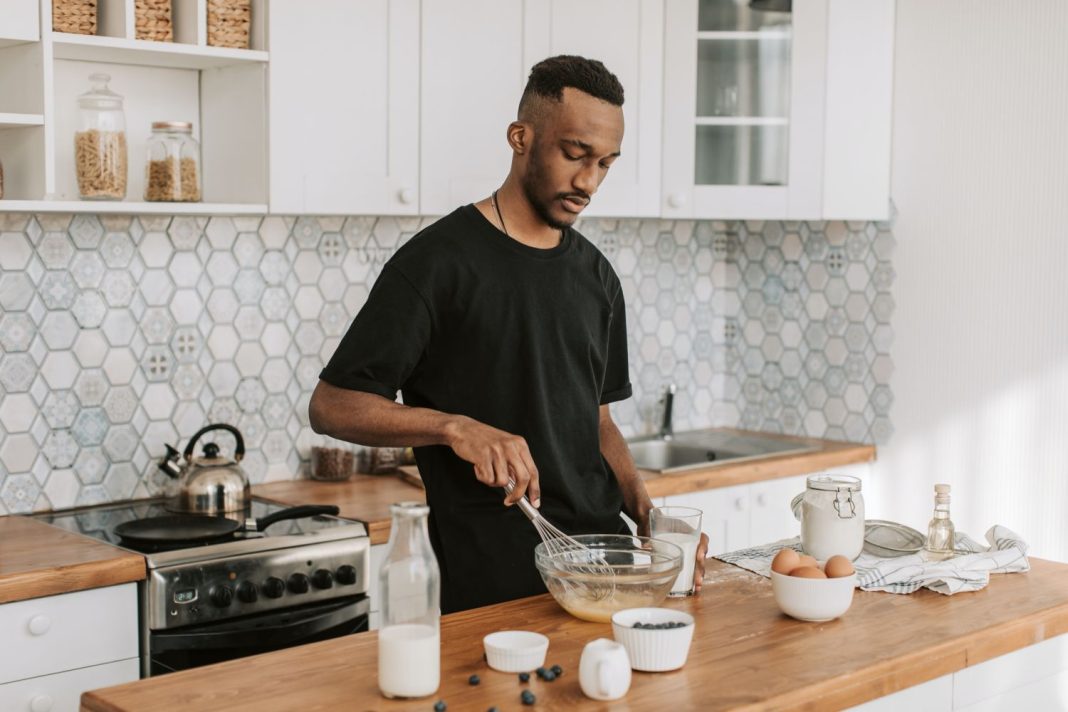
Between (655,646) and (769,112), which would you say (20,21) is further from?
Result: (769,112)

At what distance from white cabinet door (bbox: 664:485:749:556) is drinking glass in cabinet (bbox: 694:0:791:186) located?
37.3 inches

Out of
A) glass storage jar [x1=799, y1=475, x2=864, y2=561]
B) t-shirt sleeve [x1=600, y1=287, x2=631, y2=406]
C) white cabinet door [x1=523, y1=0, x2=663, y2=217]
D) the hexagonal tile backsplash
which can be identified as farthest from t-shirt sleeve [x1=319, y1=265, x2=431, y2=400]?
white cabinet door [x1=523, y1=0, x2=663, y2=217]

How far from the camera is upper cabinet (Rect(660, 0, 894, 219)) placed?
3.92 metres

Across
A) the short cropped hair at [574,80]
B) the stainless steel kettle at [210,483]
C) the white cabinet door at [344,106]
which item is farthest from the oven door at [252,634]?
the short cropped hair at [574,80]

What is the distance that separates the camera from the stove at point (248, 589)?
2.75 m

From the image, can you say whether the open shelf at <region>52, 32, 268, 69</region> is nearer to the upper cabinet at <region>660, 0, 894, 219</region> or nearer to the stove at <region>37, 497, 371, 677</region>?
the stove at <region>37, 497, 371, 677</region>

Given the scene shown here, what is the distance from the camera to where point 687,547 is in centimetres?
213

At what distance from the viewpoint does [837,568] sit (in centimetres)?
204

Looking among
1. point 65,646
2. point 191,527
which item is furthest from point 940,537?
point 65,646

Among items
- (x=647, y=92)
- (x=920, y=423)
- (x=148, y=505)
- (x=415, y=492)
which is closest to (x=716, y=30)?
(x=647, y=92)

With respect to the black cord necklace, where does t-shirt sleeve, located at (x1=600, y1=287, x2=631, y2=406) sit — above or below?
below

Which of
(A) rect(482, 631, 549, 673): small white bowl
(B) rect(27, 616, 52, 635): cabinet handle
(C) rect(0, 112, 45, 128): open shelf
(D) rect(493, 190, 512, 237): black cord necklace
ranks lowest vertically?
(B) rect(27, 616, 52, 635): cabinet handle

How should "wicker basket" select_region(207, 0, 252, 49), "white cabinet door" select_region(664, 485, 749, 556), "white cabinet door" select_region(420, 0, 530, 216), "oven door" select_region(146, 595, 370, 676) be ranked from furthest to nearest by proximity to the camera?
"white cabinet door" select_region(664, 485, 749, 556)
"white cabinet door" select_region(420, 0, 530, 216)
"wicker basket" select_region(207, 0, 252, 49)
"oven door" select_region(146, 595, 370, 676)

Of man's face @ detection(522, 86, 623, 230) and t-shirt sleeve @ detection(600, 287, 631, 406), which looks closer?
man's face @ detection(522, 86, 623, 230)
